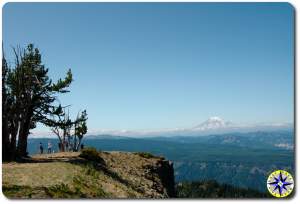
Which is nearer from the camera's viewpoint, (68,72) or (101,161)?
(68,72)

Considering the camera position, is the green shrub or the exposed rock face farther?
the green shrub

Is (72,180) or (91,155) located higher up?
(91,155)

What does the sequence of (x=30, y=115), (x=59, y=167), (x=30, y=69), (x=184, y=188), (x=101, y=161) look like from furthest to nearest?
(x=184, y=188) → (x=101, y=161) → (x=30, y=115) → (x=30, y=69) → (x=59, y=167)

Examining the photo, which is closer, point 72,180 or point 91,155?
point 72,180

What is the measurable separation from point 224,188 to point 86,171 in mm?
149196

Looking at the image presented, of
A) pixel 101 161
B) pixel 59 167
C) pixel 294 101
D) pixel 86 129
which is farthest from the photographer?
pixel 86 129

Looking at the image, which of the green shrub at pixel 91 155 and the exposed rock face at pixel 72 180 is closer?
the exposed rock face at pixel 72 180

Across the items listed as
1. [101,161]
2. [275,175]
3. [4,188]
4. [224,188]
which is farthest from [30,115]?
[224,188]

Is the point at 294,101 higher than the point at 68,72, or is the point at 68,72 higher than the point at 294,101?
the point at 68,72

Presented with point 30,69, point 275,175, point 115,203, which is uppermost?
point 30,69

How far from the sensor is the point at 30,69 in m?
29.6

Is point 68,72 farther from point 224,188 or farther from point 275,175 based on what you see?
point 224,188

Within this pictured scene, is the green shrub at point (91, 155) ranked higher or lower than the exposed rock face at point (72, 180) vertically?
higher

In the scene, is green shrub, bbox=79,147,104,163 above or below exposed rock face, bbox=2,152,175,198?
above
